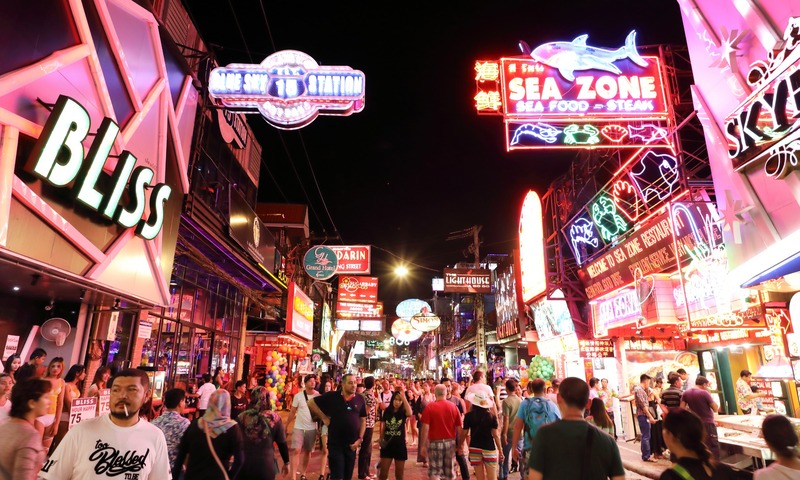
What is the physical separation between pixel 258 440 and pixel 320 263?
18.7m

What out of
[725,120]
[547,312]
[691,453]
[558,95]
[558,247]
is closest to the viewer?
[691,453]

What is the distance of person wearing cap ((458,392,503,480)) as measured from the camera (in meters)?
8.08

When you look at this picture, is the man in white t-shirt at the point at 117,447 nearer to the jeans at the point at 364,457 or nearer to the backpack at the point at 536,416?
the backpack at the point at 536,416

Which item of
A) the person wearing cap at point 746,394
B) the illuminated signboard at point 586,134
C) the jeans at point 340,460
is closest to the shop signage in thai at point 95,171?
the jeans at point 340,460

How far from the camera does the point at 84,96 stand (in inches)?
337

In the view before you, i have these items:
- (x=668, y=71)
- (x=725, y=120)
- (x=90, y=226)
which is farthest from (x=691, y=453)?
(x=668, y=71)

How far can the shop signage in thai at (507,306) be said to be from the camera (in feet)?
84.9

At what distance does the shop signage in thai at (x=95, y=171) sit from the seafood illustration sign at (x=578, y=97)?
8597 mm

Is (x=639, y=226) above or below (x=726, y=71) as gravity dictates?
below

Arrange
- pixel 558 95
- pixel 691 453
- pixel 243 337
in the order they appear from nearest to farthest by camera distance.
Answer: pixel 691 453 → pixel 558 95 → pixel 243 337

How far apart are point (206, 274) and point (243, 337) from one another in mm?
5951

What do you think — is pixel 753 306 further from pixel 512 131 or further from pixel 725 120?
pixel 512 131

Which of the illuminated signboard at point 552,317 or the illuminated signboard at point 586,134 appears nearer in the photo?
the illuminated signboard at point 586,134

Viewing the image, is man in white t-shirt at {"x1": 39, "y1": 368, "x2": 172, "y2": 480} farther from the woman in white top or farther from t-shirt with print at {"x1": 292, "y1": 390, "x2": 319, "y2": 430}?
t-shirt with print at {"x1": 292, "y1": 390, "x2": 319, "y2": 430}
